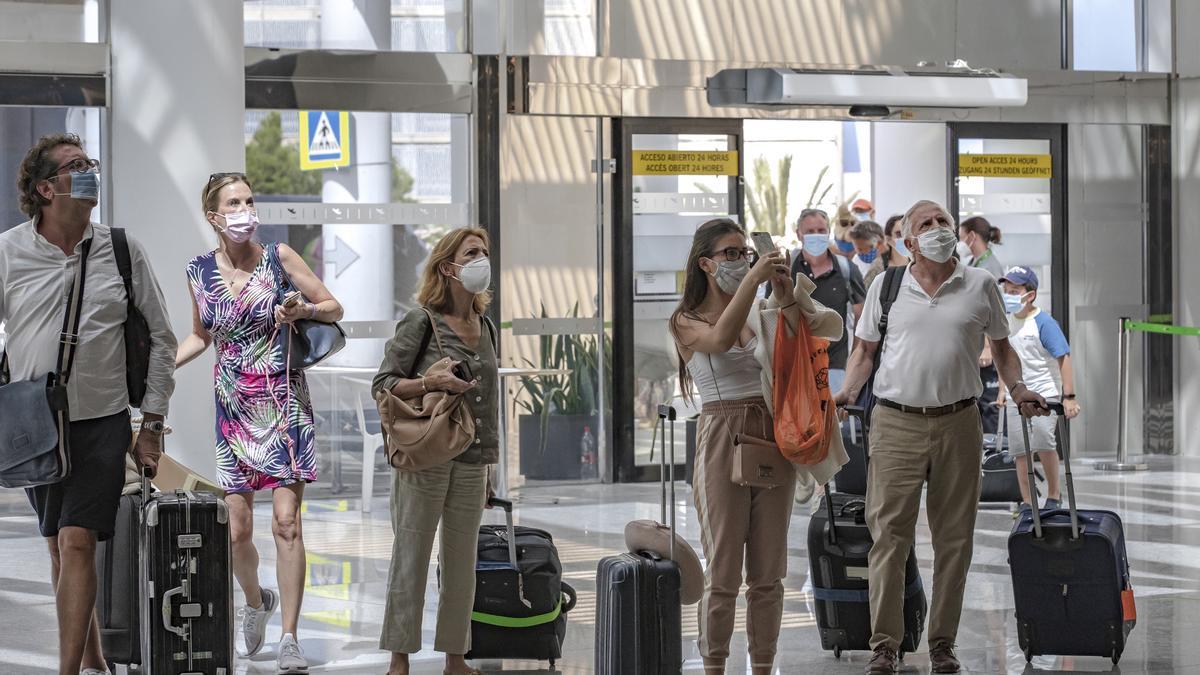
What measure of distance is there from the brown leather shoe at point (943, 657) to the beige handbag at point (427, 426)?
1.93 metres

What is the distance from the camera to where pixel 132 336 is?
5355 mm

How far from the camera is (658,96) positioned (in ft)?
40.5

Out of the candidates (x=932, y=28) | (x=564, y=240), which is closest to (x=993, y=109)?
(x=932, y=28)

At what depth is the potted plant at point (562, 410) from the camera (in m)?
12.2

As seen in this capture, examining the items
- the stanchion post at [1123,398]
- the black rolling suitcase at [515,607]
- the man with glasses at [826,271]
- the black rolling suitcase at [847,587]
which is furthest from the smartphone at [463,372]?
the stanchion post at [1123,398]

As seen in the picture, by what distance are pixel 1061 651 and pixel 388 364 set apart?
9.00ft

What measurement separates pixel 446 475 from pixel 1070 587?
238 cm

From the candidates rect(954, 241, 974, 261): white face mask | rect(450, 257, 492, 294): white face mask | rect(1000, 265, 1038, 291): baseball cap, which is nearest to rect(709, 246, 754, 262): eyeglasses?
rect(450, 257, 492, 294): white face mask

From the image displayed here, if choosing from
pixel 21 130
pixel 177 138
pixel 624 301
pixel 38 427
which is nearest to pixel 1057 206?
pixel 624 301

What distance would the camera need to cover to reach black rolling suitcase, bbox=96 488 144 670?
19.2 feet

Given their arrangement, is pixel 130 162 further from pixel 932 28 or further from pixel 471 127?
pixel 932 28

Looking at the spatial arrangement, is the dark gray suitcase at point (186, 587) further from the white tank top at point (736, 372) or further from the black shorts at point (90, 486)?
the white tank top at point (736, 372)

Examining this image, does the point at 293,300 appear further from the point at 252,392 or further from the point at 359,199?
the point at 359,199

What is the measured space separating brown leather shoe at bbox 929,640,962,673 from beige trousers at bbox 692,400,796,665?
2.95 feet
